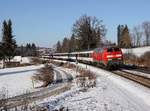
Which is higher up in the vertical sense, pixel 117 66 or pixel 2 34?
pixel 2 34

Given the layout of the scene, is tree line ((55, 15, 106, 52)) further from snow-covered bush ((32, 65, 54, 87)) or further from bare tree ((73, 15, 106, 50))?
snow-covered bush ((32, 65, 54, 87))

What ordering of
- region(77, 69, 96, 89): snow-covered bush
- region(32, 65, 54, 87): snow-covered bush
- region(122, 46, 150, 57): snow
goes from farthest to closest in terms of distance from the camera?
region(122, 46, 150, 57): snow < region(32, 65, 54, 87): snow-covered bush < region(77, 69, 96, 89): snow-covered bush

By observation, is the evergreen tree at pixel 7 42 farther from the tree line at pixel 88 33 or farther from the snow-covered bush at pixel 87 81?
the snow-covered bush at pixel 87 81

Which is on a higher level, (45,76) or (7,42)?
(7,42)

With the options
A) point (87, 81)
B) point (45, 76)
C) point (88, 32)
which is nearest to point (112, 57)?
point (45, 76)

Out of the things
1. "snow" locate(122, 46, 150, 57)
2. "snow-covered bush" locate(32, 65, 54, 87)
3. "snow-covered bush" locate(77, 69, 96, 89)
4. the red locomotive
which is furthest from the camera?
"snow" locate(122, 46, 150, 57)

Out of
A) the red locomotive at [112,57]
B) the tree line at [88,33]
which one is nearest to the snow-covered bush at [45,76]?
the red locomotive at [112,57]

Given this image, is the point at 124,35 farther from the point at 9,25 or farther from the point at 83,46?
the point at 9,25

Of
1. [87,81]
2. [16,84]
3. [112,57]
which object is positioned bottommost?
[16,84]

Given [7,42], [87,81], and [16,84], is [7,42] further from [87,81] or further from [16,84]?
[87,81]

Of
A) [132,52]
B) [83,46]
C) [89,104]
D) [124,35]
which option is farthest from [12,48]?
[89,104]

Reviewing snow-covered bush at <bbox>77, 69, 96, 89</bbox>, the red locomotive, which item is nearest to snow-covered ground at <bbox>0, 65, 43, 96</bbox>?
snow-covered bush at <bbox>77, 69, 96, 89</bbox>

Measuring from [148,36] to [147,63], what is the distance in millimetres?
108782

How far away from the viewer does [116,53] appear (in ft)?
125
